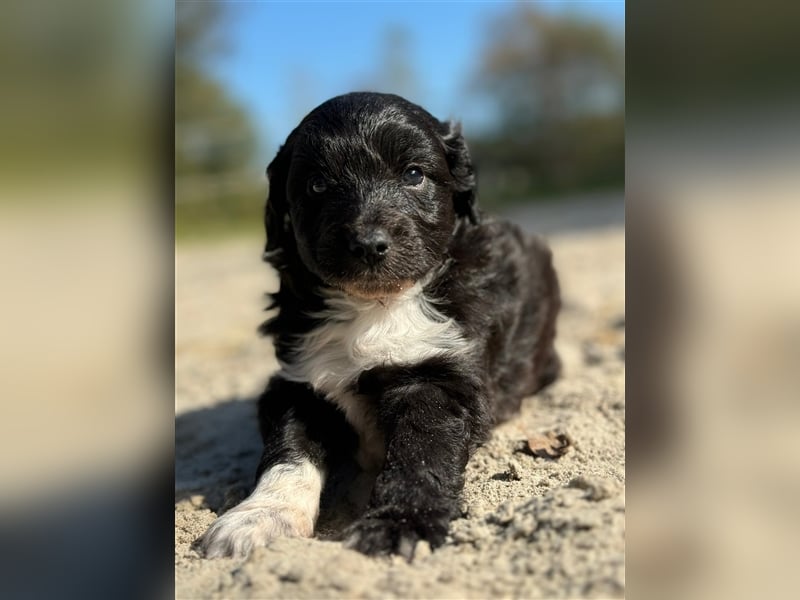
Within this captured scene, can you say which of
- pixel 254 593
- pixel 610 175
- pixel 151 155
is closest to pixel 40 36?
pixel 151 155

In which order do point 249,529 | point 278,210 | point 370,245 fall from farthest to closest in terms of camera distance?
1. point 278,210
2. point 370,245
3. point 249,529

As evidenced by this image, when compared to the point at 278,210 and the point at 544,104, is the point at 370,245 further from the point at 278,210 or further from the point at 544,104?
the point at 544,104

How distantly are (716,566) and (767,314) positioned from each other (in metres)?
0.72

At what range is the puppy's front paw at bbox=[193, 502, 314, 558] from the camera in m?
3.03

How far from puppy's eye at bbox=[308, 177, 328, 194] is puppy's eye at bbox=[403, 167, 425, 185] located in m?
0.42

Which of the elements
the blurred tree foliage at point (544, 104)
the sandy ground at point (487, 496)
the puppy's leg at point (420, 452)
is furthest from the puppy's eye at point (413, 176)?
the blurred tree foliage at point (544, 104)

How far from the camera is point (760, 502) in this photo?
2.05m

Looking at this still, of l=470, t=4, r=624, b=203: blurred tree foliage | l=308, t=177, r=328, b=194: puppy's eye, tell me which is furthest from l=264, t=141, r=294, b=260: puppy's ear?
l=470, t=4, r=624, b=203: blurred tree foliage

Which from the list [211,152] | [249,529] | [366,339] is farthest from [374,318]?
Result: [211,152]

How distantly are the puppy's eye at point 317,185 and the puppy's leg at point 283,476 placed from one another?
1.03m

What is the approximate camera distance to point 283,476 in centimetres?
350

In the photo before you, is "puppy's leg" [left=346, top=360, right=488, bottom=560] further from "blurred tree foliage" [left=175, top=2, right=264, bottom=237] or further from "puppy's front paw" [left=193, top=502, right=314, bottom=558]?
"blurred tree foliage" [left=175, top=2, right=264, bottom=237]

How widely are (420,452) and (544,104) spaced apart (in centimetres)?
3202

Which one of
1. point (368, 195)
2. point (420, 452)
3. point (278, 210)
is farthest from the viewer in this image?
point (278, 210)
